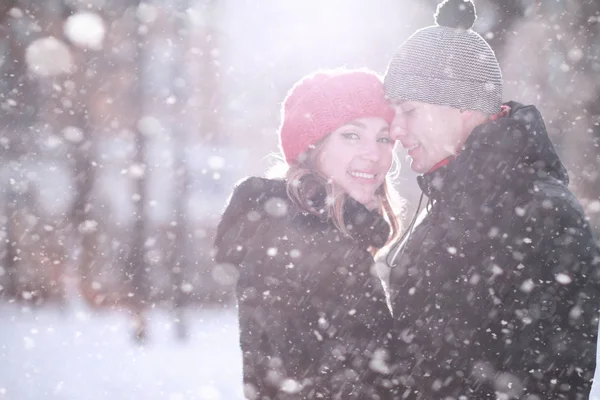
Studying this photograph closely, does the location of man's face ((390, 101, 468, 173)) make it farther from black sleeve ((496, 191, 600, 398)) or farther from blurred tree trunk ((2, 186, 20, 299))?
blurred tree trunk ((2, 186, 20, 299))

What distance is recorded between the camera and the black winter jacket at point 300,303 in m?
2.47

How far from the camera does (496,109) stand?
246 centimetres

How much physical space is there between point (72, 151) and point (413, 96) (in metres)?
10.7

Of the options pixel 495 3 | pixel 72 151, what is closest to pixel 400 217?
pixel 495 3

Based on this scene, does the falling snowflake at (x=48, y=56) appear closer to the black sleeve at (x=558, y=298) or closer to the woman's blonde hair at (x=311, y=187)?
the woman's blonde hair at (x=311, y=187)

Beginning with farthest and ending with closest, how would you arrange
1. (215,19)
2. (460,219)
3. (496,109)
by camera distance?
(215,19) < (496,109) < (460,219)

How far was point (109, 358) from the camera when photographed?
630 cm

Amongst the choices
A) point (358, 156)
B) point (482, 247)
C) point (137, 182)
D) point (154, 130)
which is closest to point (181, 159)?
point (154, 130)

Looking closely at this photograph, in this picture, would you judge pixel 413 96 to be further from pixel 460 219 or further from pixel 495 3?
pixel 495 3

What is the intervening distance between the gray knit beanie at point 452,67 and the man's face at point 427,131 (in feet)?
0.20

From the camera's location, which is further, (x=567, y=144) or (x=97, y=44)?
(x=97, y=44)

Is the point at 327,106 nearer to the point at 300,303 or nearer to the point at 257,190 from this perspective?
the point at 257,190

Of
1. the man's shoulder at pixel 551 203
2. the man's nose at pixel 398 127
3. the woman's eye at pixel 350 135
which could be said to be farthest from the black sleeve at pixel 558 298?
the woman's eye at pixel 350 135

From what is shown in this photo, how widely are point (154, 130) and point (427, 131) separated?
10.1 meters
